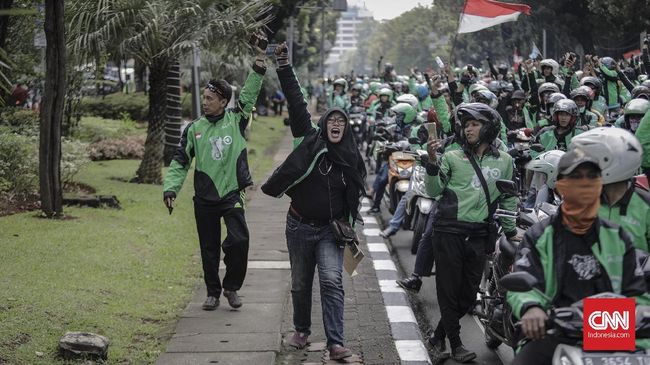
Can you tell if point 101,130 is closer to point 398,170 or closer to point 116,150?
point 116,150

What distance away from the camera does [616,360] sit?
430cm

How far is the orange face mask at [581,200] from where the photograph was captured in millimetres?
4535

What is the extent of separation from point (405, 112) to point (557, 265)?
10635 millimetres

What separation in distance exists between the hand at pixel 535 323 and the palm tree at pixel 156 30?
11.1 meters

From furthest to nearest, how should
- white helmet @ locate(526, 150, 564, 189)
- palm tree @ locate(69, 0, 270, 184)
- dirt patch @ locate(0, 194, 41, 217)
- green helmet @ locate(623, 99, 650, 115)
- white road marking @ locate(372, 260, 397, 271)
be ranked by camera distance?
palm tree @ locate(69, 0, 270, 184)
dirt patch @ locate(0, 194, 41, 217)
white road marking @ locate(372, 260, 397, 271)
green helmet @ locate(623, 99, 650, 115)
white helmet @ locate(526, 150, 564, 189)

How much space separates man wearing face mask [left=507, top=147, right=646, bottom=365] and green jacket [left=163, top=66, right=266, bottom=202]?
4306 mm

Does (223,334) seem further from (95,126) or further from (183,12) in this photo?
(95,126)

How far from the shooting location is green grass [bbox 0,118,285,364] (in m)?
7.67

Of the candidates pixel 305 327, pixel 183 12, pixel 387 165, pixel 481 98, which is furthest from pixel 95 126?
pixel 305 327

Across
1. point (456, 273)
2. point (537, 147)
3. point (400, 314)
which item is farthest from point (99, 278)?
point (537, 147)

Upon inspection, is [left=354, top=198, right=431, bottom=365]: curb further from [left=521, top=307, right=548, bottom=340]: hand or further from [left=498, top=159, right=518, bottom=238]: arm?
[left=521, top=307, right=548, bottom=340]: hand

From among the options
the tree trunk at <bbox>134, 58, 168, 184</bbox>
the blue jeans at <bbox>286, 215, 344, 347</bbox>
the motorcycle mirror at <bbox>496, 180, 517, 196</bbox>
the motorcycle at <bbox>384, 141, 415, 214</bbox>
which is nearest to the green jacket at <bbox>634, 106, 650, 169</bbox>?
the motorcycle mirror at <bbox>496, 180, 517, 196</bbox>

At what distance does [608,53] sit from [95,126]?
28.7 metres

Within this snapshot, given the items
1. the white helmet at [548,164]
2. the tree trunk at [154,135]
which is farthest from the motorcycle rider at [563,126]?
the tree trunk at [154,135]
